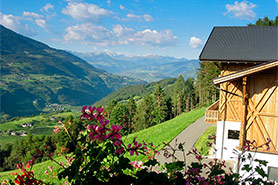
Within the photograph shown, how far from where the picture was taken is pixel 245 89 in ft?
32.1

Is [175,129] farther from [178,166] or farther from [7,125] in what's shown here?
[7,125]

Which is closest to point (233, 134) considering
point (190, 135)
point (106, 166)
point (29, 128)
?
point (190, 135)

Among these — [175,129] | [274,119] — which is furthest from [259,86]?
[175,129]

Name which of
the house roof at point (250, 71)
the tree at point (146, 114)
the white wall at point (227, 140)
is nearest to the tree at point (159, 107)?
the tree at point (146, 114)

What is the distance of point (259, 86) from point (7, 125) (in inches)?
5812

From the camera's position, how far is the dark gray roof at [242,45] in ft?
40.5

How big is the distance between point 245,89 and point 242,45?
4.68 m

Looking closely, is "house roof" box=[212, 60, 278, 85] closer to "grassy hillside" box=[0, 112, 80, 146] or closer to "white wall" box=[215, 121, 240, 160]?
"white wall" box=[215, 121, 240, 160]

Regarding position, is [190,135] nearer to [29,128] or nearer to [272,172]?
[272,172]

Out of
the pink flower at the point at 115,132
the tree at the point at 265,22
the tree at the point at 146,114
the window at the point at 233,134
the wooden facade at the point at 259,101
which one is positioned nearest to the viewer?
the pink flower at the point at 115,132

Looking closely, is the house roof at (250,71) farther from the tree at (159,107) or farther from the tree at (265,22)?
the tree at (159,107)

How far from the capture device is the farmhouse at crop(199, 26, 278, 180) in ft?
31.0

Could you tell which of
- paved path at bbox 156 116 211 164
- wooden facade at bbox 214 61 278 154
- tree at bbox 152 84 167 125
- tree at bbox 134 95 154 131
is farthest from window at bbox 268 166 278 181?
tree at bbox 134 95 154 131

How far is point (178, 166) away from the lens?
2229 millimetres
